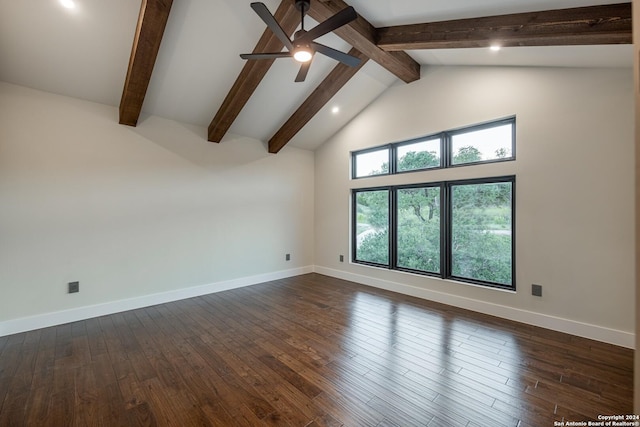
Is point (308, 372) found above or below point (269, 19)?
below

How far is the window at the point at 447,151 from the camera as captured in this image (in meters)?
3.73

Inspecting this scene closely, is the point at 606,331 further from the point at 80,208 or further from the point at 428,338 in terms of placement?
the point at 80,208

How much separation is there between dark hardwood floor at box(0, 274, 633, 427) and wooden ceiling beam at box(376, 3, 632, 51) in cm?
285

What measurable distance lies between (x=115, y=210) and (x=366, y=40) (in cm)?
408

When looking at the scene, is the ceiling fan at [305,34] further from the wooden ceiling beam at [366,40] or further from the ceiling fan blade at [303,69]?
A: the wooden ceiling beam at [366,40]

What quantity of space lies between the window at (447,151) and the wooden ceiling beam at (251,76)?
8.25 ft

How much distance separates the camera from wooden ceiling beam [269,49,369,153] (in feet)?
13.8

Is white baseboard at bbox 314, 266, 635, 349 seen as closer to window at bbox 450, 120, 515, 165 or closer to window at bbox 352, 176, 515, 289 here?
window at bbox 352, 176, 515, 289

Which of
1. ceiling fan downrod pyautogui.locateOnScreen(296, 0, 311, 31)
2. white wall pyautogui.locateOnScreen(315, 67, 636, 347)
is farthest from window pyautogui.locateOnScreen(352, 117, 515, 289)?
ceiling fan downrod pyautogui.locateOnScreen(296, 0, 311, 31)

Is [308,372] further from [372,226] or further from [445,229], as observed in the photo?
[372,226]

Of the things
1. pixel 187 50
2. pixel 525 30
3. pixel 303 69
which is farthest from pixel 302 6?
pixel 525 30

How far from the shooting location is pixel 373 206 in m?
5.38

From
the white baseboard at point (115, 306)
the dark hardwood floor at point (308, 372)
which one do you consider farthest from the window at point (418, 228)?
the white baseboard at point (115, 306)

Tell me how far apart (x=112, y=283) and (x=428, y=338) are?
4.21m
